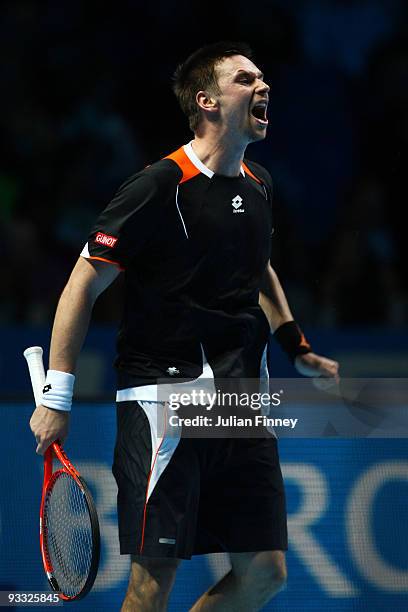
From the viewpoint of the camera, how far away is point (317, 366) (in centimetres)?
460

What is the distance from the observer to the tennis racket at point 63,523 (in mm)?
3963

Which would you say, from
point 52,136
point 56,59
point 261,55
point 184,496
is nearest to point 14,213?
point 52,136

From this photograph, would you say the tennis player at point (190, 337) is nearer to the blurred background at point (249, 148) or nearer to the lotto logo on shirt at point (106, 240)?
the lotto logo on shirt at point (106, 240)

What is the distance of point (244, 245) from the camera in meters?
4.17

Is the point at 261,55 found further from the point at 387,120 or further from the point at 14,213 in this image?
the point at 14,213

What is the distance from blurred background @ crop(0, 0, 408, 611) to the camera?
8.09m

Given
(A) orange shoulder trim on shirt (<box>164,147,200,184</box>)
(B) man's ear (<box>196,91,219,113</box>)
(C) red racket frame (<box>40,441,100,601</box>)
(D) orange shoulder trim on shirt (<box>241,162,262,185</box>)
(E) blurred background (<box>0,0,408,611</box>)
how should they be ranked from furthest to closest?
1. (E) blurred background (<box>0,0,408,611</box>)
2. (D) orange shoulder trim on shirt (<box>241,162,262,185</box>)
3. (B) man's ear (<box>196,91,219,113</box>)
4. (A) orange shoulder trim on shirt (<box>164,147,200,184</box>)
5. (C) red racket frame (<box>40,441,100,601</box>)

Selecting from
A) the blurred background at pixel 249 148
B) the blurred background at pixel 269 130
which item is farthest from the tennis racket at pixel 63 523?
the blurred background at pixel 269 130

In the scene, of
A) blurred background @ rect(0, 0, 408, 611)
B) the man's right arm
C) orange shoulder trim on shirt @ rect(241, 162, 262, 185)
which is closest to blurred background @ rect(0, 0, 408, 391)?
blurred background @ rect(0, 0, 408, 611)

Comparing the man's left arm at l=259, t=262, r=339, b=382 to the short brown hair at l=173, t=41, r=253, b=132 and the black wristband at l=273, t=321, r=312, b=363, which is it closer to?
the black wristband at l=273, t=321, r=312, b=363

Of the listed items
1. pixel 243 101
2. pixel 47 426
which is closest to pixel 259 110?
pixel 243 101

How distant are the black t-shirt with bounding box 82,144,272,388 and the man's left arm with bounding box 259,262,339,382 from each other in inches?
18.9

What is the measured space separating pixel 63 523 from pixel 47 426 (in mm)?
428

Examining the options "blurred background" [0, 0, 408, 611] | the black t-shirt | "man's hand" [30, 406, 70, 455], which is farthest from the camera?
"blurred background" [0, 0, 408, 611]
